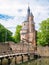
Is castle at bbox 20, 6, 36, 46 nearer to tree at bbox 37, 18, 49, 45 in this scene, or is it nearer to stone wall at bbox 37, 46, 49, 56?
Answer: tree at bbox 37, 18, 49, 45

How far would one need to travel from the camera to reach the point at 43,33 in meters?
53.3

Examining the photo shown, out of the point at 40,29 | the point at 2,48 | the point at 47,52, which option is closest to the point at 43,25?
the point at 40,29

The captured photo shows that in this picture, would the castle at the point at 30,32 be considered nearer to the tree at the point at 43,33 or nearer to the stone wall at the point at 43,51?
the tree at the point at 43,33

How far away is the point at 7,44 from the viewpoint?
4828 cm

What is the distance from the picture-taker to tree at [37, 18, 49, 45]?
52.6 m

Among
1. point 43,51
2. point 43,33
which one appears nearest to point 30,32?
point 43,33

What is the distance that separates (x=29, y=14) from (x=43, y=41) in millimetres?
14432

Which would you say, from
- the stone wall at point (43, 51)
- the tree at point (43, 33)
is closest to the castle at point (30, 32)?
the tree at point (43, 33)

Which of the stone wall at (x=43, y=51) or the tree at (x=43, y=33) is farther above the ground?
the tree at (x=43, y=33)

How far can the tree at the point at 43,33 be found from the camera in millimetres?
52594

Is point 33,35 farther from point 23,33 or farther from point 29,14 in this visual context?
point 29,14

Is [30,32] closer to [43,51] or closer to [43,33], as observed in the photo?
[43,33]

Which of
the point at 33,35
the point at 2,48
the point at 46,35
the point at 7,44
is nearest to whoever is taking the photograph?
the point at 2,48

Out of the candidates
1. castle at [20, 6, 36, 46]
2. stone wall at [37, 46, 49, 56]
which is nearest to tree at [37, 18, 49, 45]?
castle at [20, 6, 36, 46]
